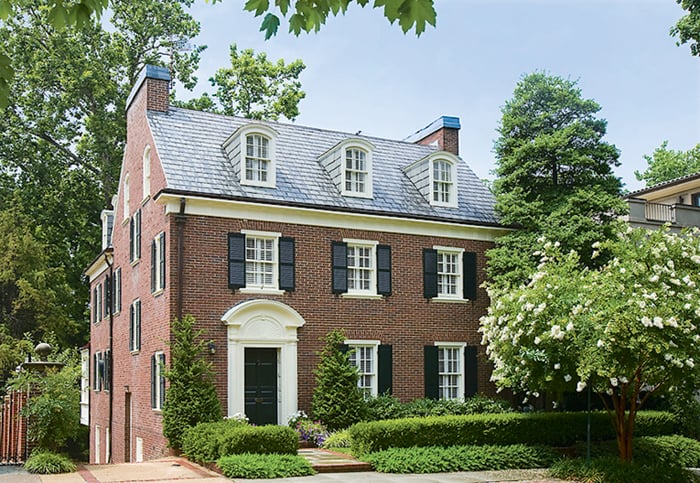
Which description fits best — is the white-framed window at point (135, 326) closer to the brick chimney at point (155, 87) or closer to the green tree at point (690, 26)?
the brick chimney at point (155, 87)

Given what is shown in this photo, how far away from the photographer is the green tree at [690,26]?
19.0 metres

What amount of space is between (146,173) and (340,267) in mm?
5930

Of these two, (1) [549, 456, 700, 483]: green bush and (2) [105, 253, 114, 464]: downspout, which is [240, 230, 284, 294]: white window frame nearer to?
(1) [549, 456, 700, 483]: green bush

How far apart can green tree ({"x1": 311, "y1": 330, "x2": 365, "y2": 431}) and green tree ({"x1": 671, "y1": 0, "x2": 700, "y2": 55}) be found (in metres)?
10.9

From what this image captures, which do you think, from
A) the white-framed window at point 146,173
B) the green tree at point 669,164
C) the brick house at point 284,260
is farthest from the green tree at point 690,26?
the green tree at point 669,164

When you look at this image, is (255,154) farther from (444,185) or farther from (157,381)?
(157,381)

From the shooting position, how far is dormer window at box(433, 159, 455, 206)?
81.0 ft

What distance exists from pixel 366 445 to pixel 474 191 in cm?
1078

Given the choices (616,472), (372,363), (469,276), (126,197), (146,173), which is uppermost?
(146,173)

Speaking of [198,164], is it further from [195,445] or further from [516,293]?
[516,293]

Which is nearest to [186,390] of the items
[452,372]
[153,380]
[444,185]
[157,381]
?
[157,381]

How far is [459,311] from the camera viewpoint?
2406 cm

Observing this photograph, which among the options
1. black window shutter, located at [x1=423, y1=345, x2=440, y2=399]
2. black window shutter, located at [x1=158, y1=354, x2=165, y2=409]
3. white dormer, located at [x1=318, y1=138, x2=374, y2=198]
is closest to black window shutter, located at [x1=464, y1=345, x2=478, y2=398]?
black window shutter, located at [x1=423, y1=345, x2=440, y2=399]

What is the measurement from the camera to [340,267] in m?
22.3
